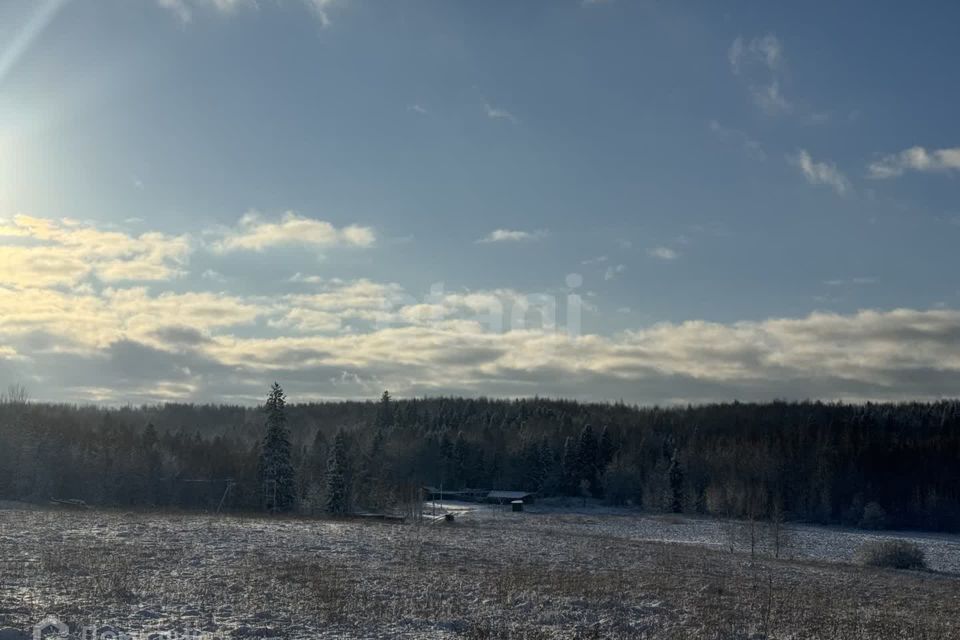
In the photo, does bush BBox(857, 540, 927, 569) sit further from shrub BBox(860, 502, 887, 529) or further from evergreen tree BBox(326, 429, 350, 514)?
shrub BBox(860, 502, 887, 529)

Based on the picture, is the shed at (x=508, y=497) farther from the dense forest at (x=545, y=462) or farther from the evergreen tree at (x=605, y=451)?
the evergreen tree at (x=605, y=451)

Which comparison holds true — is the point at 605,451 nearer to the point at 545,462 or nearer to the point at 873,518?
the point at 545,462

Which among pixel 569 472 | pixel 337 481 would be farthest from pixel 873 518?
pixel 337 481

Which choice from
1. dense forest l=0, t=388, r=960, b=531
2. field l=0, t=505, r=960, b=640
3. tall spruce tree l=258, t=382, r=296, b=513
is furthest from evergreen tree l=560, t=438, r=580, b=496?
field l=0, t=505, r=960, b=640

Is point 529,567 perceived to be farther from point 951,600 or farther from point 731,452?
point 731,452

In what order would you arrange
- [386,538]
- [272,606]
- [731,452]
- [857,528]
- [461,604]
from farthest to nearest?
[731,452] → [857,528] → [386,538] → [461,604] → [272,606]

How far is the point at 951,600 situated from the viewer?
119 feet

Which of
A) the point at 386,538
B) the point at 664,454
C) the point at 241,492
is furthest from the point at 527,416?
the point at 386,538

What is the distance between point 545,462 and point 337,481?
214 feet

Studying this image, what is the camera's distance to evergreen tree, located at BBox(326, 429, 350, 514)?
72.8 m

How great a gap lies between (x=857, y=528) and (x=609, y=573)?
8496 cm

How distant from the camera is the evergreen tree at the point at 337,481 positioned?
72.8 meters

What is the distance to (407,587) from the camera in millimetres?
27734

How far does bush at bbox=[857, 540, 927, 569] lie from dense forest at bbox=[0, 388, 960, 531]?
13395 millimetres
